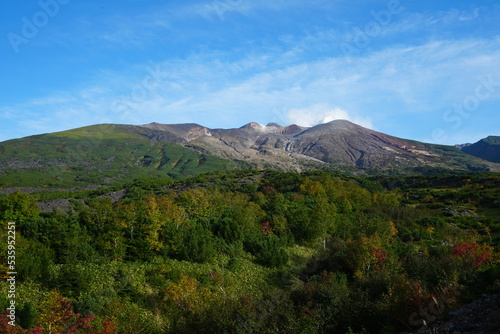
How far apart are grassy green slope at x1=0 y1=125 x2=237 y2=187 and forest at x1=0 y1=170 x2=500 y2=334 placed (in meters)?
100

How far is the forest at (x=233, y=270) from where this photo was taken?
1564cm

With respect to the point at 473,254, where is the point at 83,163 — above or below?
above

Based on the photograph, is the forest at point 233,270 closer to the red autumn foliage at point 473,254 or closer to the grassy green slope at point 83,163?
the red autumn foliage at point 473,254

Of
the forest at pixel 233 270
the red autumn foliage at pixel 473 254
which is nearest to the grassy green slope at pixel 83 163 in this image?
the forest at pixel 233 270

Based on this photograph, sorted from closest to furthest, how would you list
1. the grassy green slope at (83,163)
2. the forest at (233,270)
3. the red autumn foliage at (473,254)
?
1. the forest at (233,270)
2. the red autumn foliage at (473,254)
3. the grassy green slope at (83,163)

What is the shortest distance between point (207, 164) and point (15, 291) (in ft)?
523

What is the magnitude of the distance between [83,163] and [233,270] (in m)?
149

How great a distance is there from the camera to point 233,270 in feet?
96.4

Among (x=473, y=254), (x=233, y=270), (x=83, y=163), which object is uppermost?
(x=83, y=163)

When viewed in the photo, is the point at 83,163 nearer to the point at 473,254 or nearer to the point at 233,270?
the point at 233,270

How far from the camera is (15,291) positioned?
1969 cm

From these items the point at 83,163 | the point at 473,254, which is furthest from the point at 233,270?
the point at 83,163

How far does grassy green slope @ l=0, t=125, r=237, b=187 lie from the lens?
127 m

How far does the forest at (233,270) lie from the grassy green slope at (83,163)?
10005 cm
